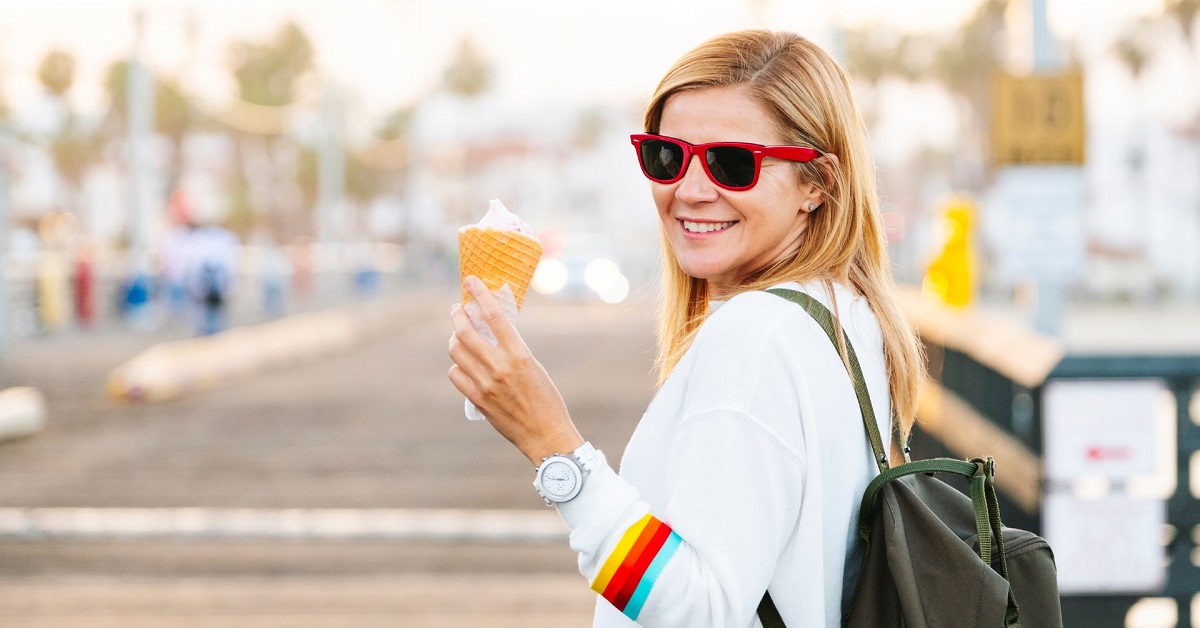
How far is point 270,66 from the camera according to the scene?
68750mm

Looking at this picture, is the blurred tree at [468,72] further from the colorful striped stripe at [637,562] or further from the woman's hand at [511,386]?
the colorful striped stripe at [637,562]

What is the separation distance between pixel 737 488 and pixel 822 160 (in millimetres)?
516

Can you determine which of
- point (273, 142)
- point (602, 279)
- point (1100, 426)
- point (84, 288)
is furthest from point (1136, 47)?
point (1100, 426)

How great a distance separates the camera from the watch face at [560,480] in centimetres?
174

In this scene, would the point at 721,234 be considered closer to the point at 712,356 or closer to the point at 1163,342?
the point at 712,356

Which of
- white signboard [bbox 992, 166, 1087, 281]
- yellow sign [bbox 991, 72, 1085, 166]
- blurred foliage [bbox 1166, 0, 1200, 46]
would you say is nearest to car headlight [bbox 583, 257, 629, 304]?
white signboard [bbox 992, 166, 1087, 281]

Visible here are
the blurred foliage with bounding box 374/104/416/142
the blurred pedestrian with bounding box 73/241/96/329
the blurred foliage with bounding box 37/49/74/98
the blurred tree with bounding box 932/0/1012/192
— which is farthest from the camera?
the blurred foliage with bounding box 374/104/416/142

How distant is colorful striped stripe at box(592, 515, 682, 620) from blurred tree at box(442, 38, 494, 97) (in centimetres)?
9765

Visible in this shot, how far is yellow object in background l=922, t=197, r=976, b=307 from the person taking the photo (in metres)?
11.6

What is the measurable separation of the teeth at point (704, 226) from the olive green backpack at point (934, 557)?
0.60 feet

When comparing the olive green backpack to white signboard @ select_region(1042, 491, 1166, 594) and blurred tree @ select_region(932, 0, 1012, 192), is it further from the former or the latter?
blurred tree @ select_region(932, 0, 1012, 192)

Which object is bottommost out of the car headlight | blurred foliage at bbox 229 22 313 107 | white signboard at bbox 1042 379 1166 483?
the car headlight

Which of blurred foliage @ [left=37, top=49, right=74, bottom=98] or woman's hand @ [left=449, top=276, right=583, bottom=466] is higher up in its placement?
blurred foliage @ [left=37, top=49, right=74, bottom=98]

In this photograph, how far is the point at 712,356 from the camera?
1.72 metres
